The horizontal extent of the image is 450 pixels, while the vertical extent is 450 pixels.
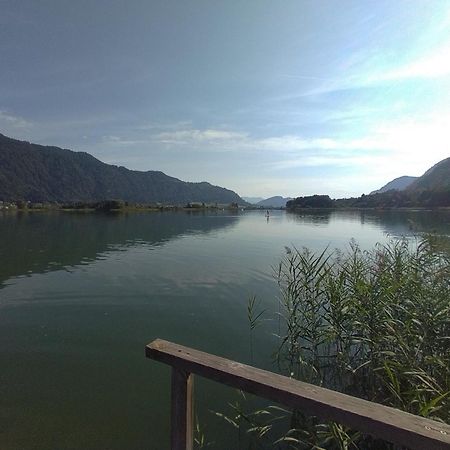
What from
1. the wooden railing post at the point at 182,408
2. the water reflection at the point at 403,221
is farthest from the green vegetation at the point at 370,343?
the water reflection at the point at 403,221

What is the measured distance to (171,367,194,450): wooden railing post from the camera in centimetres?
305

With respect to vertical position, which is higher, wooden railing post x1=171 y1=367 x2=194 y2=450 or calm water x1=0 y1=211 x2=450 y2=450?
wooden railing post x1=171 y1=367 x2=194 y2=450

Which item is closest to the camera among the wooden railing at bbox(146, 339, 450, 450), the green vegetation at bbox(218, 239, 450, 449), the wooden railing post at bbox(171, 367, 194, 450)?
the wooden railing at bbox(146, 339, 450, 450)

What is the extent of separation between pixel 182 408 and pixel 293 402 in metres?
1.27

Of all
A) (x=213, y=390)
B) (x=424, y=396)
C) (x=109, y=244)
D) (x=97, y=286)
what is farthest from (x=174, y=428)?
(x=109, y=244)

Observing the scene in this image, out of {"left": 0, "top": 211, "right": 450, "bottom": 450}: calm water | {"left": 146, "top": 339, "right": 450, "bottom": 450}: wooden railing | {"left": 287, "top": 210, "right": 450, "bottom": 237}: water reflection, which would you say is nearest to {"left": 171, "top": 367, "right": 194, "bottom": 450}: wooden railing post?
{"left": 146, "top": 339, "right": 450, "bottom": 450}: wooden railing

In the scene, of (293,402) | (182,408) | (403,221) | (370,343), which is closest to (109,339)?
(370,343)

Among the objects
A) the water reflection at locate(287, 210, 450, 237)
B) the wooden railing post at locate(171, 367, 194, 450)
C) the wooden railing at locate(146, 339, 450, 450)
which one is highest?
the wooden railing at locate(146, 339, 450, 450)

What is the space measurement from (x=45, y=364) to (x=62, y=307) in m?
6.13

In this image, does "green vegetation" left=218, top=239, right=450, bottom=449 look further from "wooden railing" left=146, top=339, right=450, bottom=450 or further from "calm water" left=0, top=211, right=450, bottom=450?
"wooden railing" left=146, top=339, right=450, bottom=450

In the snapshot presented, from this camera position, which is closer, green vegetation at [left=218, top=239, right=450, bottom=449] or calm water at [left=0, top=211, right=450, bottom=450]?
green vegetation at [left=218, top=239, right=450, bottom=449]

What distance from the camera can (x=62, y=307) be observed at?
53.8ft

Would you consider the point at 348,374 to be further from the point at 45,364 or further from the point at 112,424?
the point at 45,364

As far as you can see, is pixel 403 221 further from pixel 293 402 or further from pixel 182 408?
pixel 293 402
